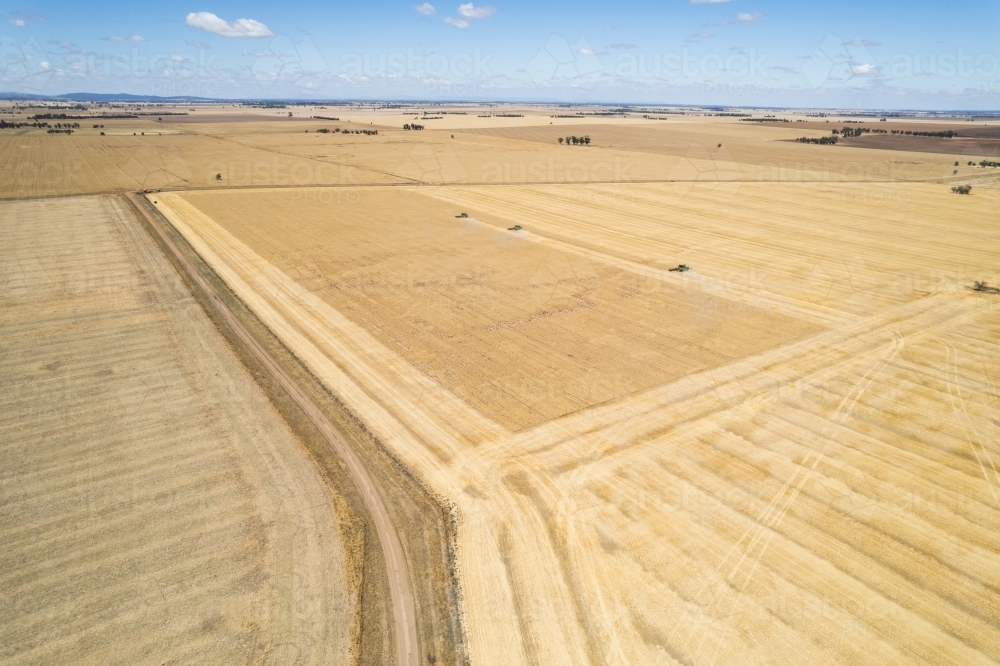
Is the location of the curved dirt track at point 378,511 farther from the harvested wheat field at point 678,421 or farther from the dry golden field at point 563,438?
the harvested wheat field at point 678,421

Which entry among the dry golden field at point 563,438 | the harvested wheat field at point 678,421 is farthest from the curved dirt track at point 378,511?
the harvested wheat field at point 678,421

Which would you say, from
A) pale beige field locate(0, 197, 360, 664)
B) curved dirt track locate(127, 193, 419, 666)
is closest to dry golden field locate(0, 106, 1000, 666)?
pale beige field locate(0, 197, 360, 664)

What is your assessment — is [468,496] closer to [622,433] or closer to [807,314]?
[622,433]

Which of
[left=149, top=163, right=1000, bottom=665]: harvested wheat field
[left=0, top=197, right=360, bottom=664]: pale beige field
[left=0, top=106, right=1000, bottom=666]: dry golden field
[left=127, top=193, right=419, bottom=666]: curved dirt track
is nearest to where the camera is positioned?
[left=0, top=197, right=360, bottom=664]: pale beige field

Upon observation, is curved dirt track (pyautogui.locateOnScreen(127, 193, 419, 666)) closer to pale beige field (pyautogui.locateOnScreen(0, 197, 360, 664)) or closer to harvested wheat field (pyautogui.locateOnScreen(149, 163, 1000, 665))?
pale beige field (pyautogui.locateOnScreen(0, 197, 360, 664))

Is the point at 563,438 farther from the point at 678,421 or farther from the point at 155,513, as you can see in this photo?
the point at 155,513

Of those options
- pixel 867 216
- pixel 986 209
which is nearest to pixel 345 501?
pixel 867 216
